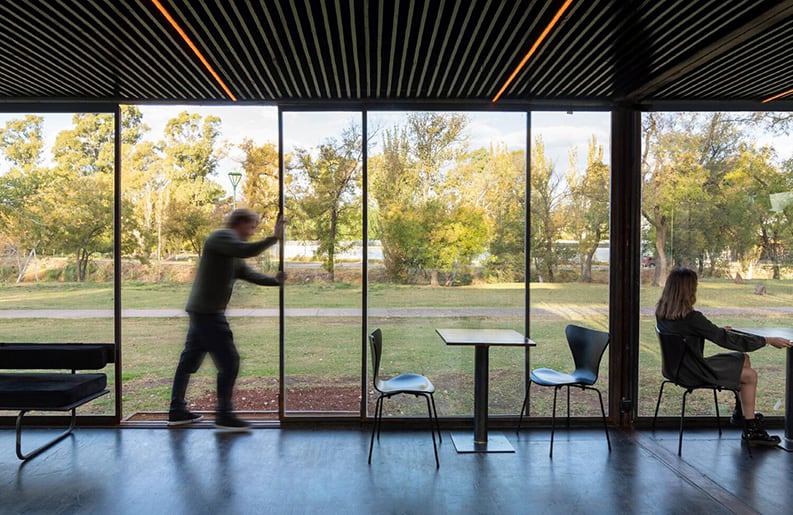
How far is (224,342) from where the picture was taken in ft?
13.7

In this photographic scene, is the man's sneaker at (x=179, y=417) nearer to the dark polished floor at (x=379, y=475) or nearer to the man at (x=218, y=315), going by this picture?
the dark polished floor at (x=379, y=475)

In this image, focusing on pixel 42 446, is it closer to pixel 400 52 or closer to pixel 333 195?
pixel 333 195

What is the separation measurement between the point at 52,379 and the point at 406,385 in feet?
10.5

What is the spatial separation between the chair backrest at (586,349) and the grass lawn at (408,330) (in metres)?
0.38

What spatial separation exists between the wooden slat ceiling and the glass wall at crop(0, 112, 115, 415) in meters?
0.37

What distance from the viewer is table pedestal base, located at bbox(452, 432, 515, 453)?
4.20 m

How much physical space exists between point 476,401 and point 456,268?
1.37m

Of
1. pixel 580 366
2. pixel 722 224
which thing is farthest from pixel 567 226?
pixel 722 224

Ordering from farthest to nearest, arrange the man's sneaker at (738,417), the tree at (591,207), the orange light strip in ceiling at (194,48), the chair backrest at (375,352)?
the tree at (591,207), the man's sneaker at (738,417), the chair backrest at (375,352), the orange light strip in ceiling at (194,48)

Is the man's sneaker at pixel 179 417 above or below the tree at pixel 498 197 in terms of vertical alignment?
below

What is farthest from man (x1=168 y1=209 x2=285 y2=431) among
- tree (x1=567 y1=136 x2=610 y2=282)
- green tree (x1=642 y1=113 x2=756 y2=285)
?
green tree (x1=642 y1=113 x2=756 y2=285)

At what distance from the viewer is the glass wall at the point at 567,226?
4953mm

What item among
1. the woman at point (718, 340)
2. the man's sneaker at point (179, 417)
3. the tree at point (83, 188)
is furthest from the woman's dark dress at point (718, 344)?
the tree at point (83, 188)

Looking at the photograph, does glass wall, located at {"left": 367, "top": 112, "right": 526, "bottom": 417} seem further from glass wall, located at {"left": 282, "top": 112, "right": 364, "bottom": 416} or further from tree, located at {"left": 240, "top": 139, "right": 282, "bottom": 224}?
tree, located at {"left": 240, "top": 139, "right": 282, "bottom": 224}
